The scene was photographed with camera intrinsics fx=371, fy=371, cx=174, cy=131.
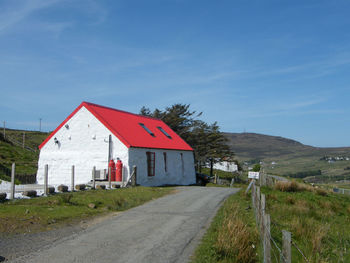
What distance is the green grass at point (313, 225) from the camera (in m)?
9.03

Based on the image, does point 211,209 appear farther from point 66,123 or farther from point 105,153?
point 66,123

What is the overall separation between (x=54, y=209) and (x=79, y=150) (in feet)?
53.5

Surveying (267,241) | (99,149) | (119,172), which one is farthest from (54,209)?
(99,149)

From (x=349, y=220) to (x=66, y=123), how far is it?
21.8 m

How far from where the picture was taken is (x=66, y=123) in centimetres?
3045

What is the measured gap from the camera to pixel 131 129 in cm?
3150

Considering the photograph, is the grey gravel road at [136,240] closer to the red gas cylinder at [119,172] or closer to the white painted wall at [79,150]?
the red gas cylinder at [119,172]

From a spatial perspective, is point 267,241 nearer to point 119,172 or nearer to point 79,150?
point 119,172

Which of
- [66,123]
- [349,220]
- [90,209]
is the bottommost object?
[349,220]

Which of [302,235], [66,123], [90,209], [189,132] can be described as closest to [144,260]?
[302,235]

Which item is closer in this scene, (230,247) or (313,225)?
(230,247)

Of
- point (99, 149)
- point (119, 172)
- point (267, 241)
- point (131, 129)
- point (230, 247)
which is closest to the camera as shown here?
point (267, 241)

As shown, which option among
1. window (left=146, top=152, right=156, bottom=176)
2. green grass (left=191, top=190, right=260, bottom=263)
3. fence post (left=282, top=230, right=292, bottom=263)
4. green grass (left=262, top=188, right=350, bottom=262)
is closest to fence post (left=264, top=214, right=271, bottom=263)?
green grass (left=262, top=188, right=350, bottom=262)

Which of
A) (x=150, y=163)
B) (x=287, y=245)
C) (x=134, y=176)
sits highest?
(x=150, y=163)
